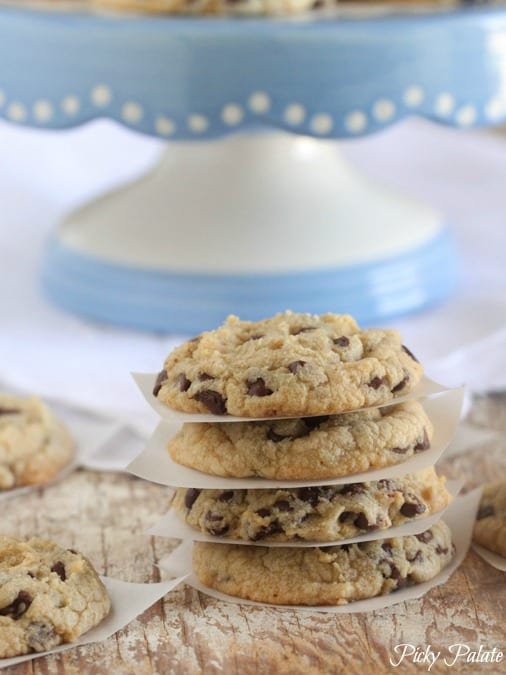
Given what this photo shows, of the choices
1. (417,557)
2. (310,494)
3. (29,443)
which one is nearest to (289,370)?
(310,494)

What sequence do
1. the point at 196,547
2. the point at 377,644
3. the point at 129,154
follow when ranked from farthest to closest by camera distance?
1. the point at 129,154
2. the point at 196,547
3. the point at 377,644

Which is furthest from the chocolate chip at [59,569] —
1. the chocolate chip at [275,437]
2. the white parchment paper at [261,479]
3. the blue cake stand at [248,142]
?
the blue cake stand at [248,142]

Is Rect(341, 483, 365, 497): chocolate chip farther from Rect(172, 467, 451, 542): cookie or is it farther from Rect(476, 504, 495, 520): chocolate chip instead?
Rect(476, 504, 495, 520): chocolate chip

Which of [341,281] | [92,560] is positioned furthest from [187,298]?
[92,560]

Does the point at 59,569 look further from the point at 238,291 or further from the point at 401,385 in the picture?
the point at 238,291

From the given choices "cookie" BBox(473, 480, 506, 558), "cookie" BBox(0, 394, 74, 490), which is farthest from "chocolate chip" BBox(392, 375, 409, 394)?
"cookie" BBox(0, 394, 74, 490)

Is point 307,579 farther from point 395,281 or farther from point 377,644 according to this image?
point 395,281
